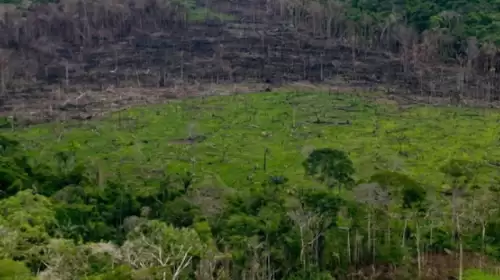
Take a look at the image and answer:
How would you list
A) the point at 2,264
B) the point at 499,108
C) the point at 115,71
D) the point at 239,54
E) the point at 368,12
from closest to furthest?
the point at 2,264 → the point at 499,108 → the point at 115,71 → the point at 239,54 → the point at 368,12

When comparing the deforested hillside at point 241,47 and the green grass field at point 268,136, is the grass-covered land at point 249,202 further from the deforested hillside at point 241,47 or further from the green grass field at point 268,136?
the deforested hillside at point 241,47

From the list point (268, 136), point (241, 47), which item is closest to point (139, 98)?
point (268, 136)

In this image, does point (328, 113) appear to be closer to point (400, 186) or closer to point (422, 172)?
point (422, 172)

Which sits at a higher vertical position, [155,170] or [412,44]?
[412,44]

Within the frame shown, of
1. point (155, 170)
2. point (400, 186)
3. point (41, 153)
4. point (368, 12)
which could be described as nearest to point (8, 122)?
point (41, 153)

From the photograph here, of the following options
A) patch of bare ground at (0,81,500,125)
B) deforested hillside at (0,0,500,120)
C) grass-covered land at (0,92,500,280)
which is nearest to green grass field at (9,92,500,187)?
grass-covered land at (0,92,500,280)

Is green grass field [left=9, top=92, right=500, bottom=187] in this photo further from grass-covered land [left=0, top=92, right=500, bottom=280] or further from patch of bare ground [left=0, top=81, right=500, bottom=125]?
patch of bare ground [left=0, top=81, right=500, bottom=125]
